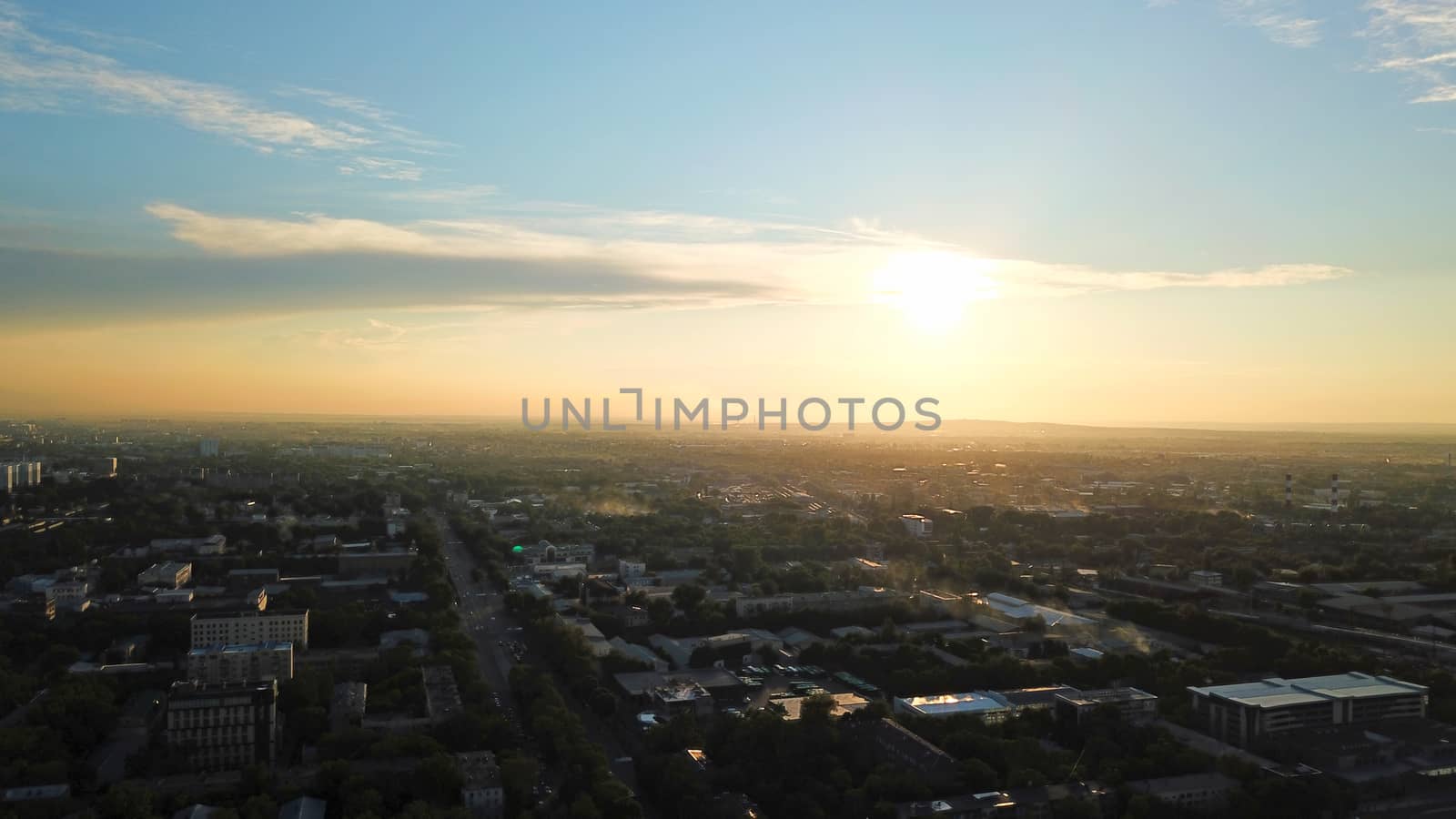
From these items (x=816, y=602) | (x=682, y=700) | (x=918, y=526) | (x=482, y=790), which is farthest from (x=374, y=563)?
(x=918, y=526)

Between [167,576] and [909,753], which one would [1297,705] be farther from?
[167,576]

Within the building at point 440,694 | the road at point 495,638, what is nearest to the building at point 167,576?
the road at point 495,638

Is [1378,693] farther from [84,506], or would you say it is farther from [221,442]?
[221,442]

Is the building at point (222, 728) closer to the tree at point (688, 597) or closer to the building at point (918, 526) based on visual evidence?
the tree at point (688, 597)

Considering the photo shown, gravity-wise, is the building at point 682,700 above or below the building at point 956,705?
below

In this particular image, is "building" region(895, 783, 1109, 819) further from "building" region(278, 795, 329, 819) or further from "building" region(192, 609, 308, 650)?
"building" region(192, 609, 308, 650)

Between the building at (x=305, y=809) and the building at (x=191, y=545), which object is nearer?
the building at (x=305, y=809)
